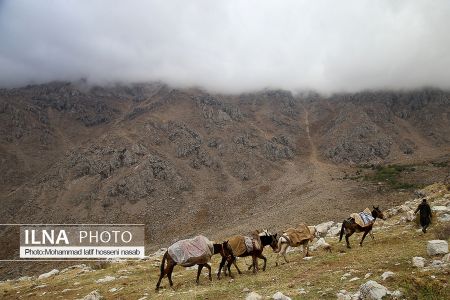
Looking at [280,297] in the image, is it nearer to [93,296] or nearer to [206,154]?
[93,296]

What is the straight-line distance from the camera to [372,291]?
11.4 meters

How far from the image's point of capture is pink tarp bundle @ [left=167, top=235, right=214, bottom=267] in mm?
17266

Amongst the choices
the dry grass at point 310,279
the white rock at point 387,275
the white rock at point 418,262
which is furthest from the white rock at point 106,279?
the white rock at point 418,262

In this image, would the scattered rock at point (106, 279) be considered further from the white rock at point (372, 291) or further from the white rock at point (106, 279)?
the white rock at point (372, 291)

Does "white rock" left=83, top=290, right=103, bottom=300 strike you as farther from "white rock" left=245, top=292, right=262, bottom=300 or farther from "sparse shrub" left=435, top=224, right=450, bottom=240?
"sparse shrub" left=435, top=224, right=450, bottom=240

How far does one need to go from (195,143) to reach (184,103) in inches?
1210

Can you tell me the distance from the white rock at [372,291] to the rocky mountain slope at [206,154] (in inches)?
2279

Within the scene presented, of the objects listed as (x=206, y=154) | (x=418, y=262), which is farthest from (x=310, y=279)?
(x=206, y=154)

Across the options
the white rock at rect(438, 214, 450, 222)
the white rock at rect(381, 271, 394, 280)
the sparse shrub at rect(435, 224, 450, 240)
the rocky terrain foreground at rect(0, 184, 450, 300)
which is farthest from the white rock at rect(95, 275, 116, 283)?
the white rock at rect(438, 214, 450, 222)

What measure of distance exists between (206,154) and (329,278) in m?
110

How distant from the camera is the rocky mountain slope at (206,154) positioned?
9144 cm

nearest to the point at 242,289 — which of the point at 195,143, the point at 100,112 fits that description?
the point at 195,143

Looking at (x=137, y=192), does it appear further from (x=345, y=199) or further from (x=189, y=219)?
(x=345, y=199)

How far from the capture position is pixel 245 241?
1859 centimetres
